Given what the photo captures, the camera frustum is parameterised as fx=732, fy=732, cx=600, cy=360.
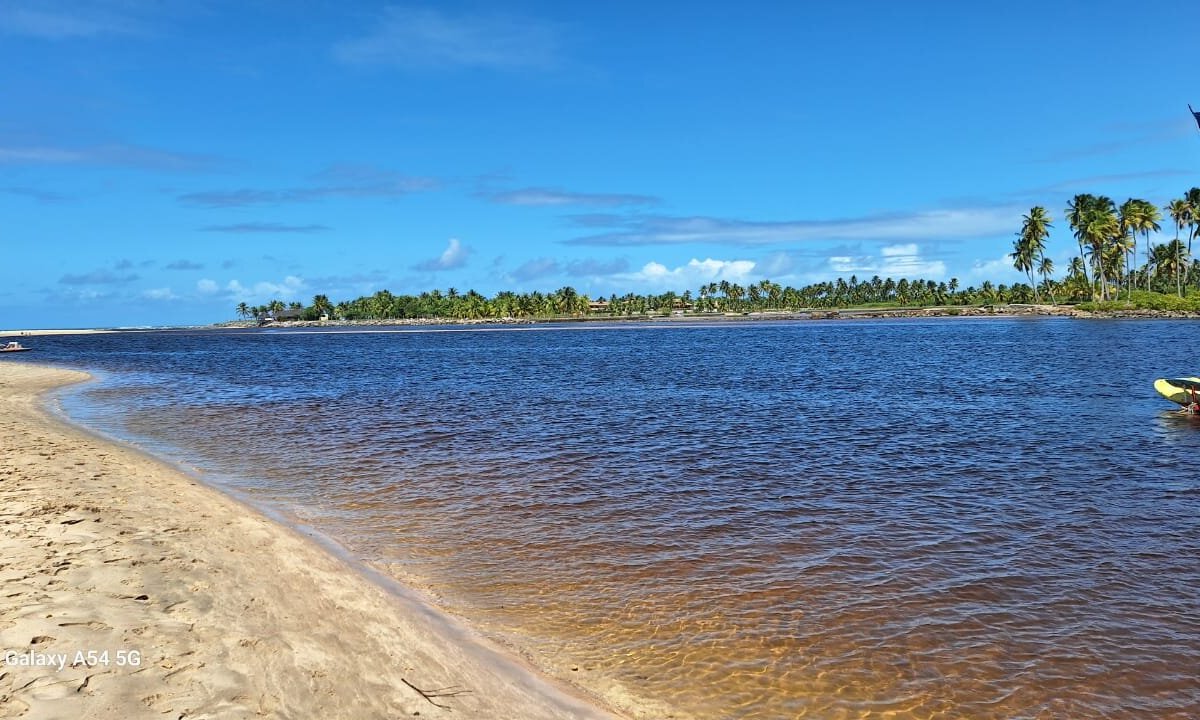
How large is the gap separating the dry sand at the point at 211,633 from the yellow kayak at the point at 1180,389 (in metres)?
32.8

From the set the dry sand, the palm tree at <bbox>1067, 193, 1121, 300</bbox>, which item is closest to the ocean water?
the dry sand

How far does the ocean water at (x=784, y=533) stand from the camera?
849cm

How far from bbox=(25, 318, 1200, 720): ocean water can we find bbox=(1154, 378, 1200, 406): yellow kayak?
63 cm

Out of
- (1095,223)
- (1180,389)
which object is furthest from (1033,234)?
(1180,389)

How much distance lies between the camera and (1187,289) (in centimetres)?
16525

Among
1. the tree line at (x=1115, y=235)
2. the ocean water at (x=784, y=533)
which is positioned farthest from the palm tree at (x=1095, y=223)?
the ocean water at (x=784, y=533)

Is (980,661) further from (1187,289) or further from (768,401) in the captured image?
(1187,289)

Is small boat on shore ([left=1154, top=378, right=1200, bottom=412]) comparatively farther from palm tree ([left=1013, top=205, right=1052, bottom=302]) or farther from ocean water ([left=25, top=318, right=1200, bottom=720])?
palm tree ([left=1013, top=205, right=1052, bottom=302])

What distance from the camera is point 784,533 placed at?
544 inches

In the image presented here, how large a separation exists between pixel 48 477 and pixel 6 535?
6078mm

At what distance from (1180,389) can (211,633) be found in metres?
36.0

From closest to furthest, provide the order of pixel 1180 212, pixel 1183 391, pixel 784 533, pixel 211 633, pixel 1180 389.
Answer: pixel 211 633 → pixel 784 533 → pixel 1183 391 → pixel 1180 389 → pixel 1180 212

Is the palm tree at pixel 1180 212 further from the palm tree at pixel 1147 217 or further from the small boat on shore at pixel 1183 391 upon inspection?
the small boat on shore at pixel 1183 391

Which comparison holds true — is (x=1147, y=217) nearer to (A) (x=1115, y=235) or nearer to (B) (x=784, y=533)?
(A) (x=1115, y=235)
